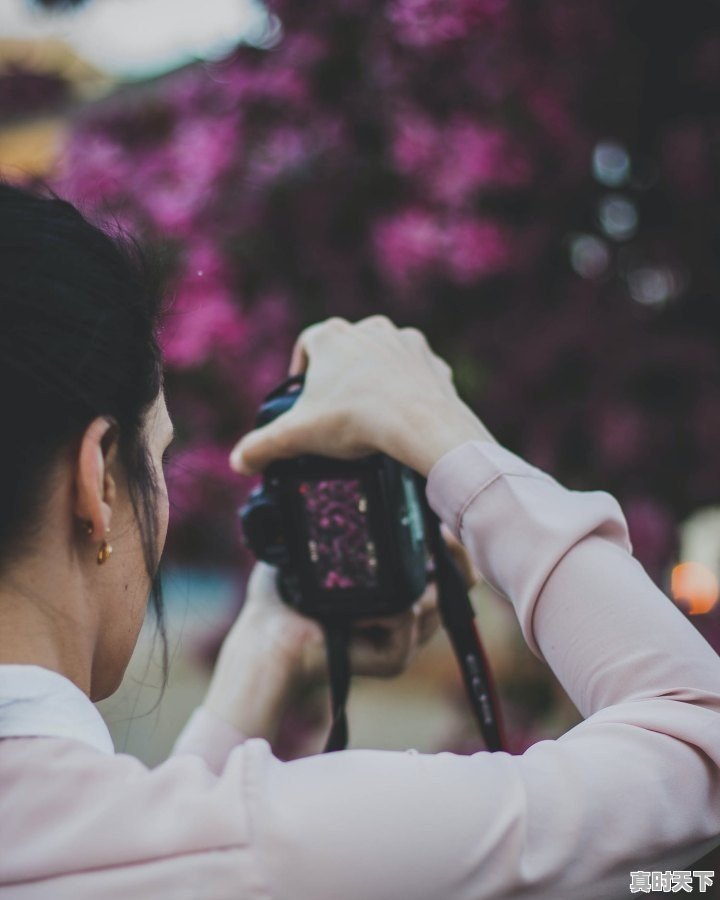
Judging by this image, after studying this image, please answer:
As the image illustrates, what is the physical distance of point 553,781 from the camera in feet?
2.09

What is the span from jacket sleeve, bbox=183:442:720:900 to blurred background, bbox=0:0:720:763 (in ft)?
3.41

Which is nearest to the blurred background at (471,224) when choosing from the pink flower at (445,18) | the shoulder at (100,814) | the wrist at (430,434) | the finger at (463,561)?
the pink flower at (445,18)

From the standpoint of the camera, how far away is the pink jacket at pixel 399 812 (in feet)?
1.92

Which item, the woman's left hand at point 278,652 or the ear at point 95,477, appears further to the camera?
the woman's left hand at point 278,652

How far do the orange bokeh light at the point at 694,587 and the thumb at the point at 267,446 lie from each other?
98cm

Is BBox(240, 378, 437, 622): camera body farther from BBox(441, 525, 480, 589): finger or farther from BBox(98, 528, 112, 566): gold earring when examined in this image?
BBox(98, 528, 112, 566): gold earring

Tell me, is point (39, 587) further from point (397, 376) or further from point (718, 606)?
point (718, 606)

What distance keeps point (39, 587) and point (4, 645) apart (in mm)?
45

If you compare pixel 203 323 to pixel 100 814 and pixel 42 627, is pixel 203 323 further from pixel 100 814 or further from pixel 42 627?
pixel 100 814

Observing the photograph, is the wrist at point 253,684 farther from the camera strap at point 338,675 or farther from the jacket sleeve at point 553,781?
the jacket sleeve at point 553,781

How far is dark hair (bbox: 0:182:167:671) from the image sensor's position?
0.63 metres

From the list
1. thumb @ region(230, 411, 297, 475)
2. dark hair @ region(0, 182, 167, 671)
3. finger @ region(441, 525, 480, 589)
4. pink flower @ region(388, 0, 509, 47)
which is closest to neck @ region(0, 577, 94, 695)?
dark hair @ region(0, 182, 167, 671)

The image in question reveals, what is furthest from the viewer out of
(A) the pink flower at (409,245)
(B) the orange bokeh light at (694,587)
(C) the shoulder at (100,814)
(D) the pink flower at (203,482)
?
(D) the pink flower at (203,482)

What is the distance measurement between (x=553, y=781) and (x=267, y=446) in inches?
16.7
